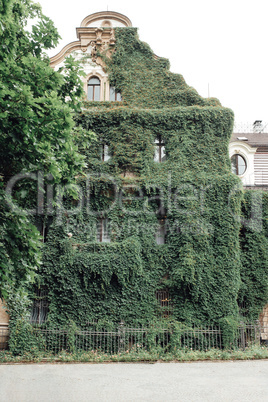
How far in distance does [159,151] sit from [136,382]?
37.8ft

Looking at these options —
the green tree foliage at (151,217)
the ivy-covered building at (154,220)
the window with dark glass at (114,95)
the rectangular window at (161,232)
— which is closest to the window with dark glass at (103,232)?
the ivy-covered building at (154,220)

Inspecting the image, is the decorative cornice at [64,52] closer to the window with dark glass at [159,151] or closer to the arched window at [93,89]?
the arched window at [93,89]

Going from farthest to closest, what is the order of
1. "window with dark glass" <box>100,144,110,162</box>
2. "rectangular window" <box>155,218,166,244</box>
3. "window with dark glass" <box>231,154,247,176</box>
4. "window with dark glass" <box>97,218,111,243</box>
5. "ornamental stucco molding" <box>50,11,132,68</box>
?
"window with dark glass" <box>231,154,247,176</box>
"ornamental stucco molding" <box>50,11,132,68</box>
"window with dark glass" <box>100,144,110,162</box>
"rectangular window" <box>155,218,166,244</box>
"window with dark glass" <box>97,218,111,243</box>

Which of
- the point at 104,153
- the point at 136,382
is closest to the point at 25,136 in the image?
the point at 136,382

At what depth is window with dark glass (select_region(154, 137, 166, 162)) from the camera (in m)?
19.2

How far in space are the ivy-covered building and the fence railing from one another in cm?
58

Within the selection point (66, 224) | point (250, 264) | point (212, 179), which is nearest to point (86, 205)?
point (66, 224)

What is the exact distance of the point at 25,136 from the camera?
8047 mm

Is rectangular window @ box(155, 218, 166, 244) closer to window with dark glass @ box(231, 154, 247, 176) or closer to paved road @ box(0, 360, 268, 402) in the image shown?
paved road @ box(0, 360, 268, 402)

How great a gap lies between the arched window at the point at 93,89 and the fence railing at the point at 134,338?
12512 millimetres

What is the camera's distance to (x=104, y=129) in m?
19.2

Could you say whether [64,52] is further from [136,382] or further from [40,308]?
[136,382]

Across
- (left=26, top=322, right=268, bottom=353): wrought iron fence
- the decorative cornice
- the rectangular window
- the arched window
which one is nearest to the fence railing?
(left=26, top=322, right=268, bottom=353): wrought iron fence

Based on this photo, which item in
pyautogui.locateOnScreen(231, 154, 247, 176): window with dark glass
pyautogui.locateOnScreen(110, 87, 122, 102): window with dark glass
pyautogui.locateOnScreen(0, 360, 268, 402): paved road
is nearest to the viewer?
pyautogui.locateOnScreen(0, 360, 268, 402): paved road
